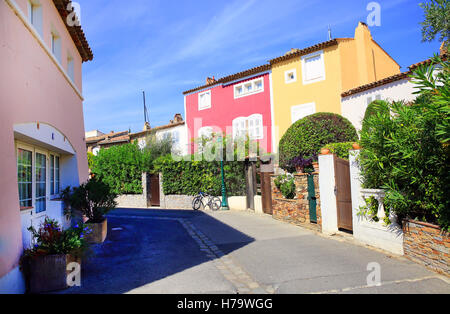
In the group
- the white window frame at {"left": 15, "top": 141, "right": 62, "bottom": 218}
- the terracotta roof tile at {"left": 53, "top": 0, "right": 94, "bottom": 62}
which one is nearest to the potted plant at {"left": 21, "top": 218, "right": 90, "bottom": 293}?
the white window frame at {"left": 15, "top": 141, "right": 62, "bottom": 218}

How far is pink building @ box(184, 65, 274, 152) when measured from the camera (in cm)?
2222

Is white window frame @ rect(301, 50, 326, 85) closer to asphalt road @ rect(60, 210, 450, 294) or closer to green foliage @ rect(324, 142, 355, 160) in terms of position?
green foliage @ rect(324, 142, 355, 160)

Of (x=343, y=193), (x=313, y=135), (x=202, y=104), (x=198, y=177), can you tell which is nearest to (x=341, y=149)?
(x=313, y=135)

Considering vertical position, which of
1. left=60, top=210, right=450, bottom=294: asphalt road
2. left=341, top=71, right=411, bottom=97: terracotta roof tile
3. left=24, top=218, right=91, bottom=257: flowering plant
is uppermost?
left=341, top=71, right=411, bottom=97: terracotta roof tile

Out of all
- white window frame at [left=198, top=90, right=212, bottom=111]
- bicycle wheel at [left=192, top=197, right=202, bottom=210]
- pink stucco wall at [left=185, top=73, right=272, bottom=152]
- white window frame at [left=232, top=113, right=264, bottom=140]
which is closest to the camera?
bicycle wheel at [left=192, top=197, right=202, bottom=210]

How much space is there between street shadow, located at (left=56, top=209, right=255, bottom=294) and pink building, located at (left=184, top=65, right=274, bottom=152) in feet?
36.4

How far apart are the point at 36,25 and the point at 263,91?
54.2 ft

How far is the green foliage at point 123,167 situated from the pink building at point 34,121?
38.4 ft

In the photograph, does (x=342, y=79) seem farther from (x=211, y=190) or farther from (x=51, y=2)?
(x=51, y=2)

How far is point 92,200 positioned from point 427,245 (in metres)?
8.14

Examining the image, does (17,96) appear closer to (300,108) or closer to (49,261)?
(49,261)

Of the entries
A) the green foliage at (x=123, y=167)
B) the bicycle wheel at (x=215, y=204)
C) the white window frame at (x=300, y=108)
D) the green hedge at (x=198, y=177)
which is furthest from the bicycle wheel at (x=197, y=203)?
the white window frame at (x=300, y=108)

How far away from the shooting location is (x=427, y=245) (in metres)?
5.75

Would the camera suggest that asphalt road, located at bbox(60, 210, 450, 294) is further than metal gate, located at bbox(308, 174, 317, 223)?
No
